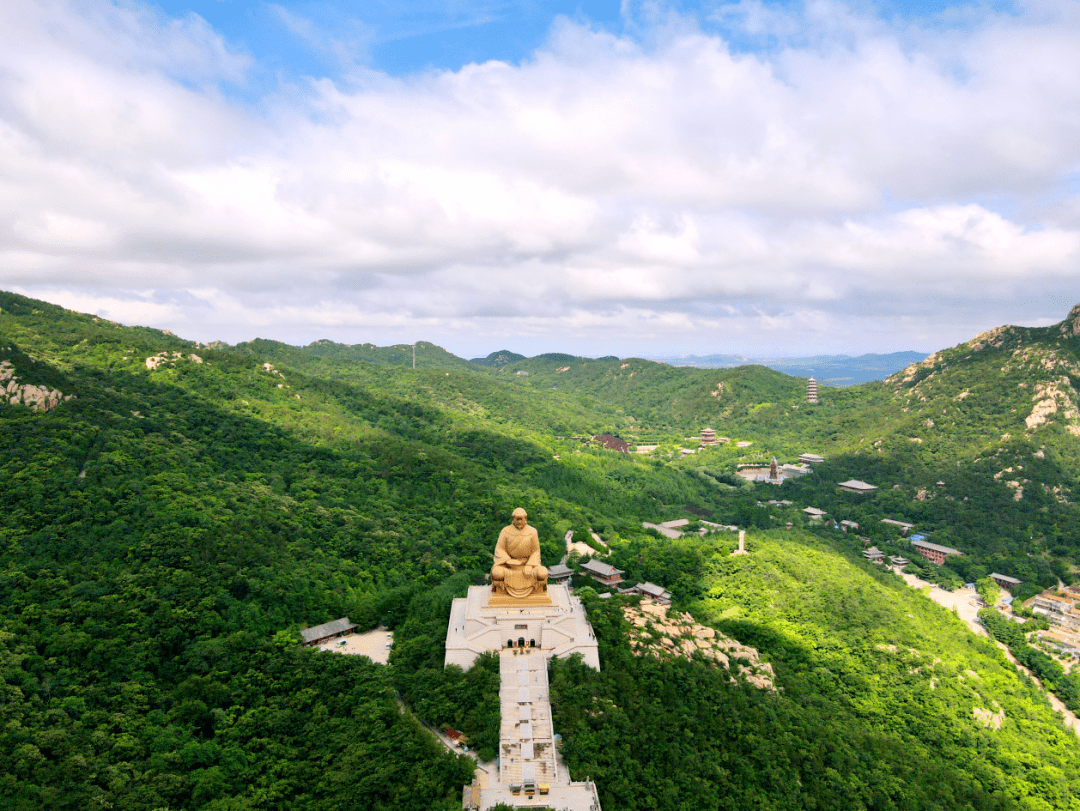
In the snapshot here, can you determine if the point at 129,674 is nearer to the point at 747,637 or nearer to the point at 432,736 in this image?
the point at 432,736

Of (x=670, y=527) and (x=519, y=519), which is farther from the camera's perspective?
(x=670, y=527)

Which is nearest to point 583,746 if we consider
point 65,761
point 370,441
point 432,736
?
point 432,736

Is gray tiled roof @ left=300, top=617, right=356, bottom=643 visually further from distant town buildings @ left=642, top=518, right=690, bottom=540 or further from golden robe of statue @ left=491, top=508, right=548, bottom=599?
distant town buildings @ left=642, top=518, right=690, bottom=540

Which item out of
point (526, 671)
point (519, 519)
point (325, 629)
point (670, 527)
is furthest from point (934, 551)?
point (325, 629)

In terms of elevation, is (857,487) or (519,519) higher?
(519,519)

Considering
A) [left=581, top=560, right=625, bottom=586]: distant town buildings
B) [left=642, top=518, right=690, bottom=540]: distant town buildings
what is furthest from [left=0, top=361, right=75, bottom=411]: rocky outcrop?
[left=642, top=518, right=690, bottom=540]: distant town buildings

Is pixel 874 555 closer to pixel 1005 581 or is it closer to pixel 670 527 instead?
pixel 1005 581

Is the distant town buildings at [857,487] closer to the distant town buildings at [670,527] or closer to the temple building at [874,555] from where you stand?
the temple building at [874,555]
